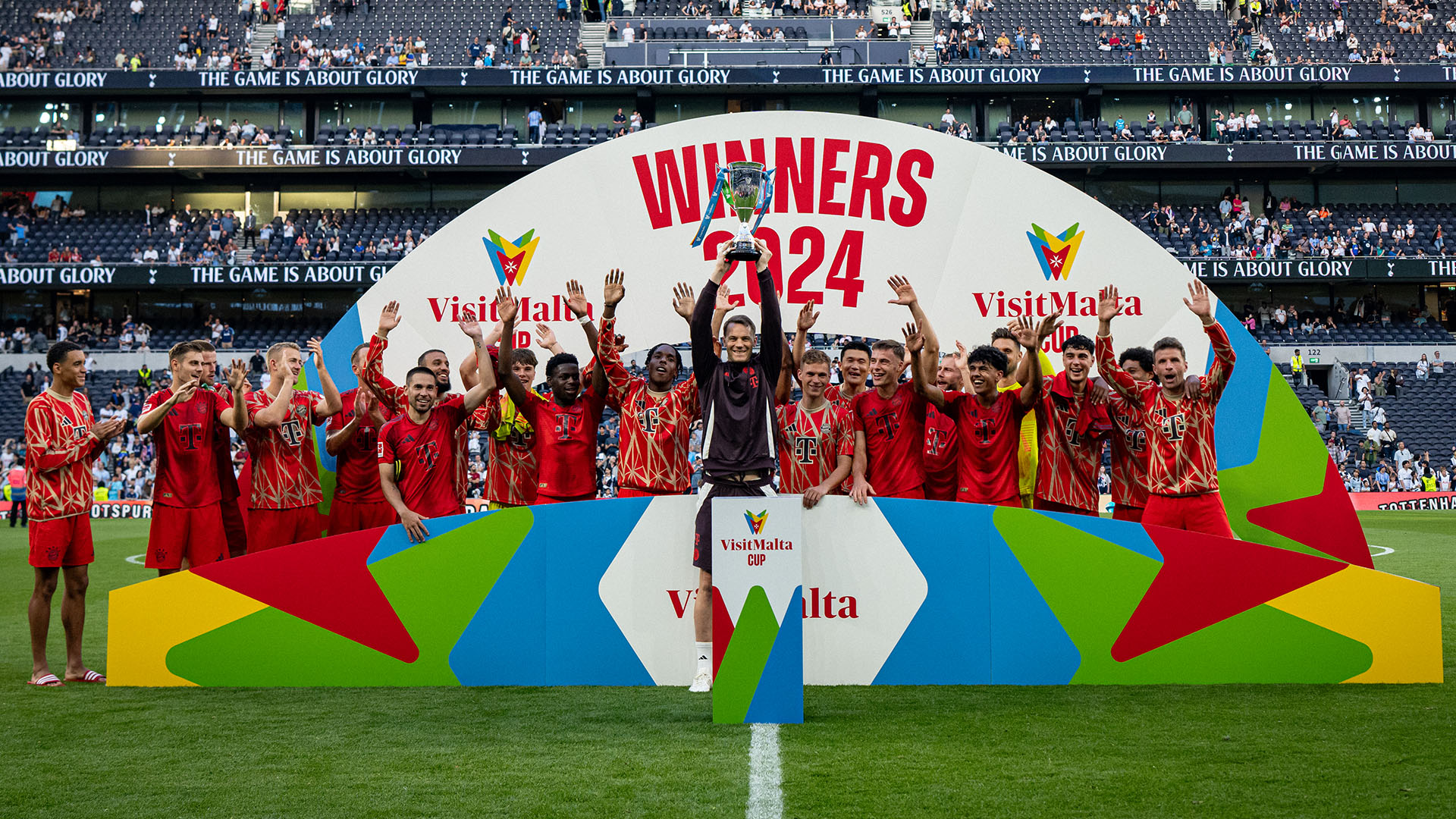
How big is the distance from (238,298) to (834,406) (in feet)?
107

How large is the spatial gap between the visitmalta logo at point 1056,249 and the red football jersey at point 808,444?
2.77 meters

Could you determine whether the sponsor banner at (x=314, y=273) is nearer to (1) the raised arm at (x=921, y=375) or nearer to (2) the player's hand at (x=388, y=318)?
(2) the player's hand at (x=388, y=318)

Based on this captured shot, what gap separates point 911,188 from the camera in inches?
364

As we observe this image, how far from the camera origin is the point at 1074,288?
9.08 m

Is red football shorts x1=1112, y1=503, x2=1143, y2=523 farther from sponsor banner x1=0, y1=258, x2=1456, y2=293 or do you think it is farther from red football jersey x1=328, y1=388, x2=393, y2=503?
sponsor banner x1=0, y1=258, x2=1456, y2=293

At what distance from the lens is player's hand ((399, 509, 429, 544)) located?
6.51 metres

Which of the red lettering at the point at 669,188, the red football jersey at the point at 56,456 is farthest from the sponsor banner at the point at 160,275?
A: the red football jersey at the point at 56,456

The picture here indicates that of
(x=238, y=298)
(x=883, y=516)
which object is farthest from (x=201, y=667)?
(x=238, y=298)

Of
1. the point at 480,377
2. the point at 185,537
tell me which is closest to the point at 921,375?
the point at 480,377

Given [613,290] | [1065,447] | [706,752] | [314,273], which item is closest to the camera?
[706,752]

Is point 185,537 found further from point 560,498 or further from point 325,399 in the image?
point 560,498

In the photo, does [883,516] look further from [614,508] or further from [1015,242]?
[1015,242]

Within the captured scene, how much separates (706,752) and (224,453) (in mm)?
4459

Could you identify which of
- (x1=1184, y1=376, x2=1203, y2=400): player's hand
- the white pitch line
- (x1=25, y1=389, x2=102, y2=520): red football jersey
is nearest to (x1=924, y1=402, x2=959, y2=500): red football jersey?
(x1=1184, y1=376, x2=1203, y2=400): player's hand
